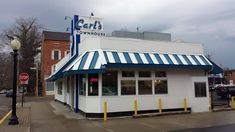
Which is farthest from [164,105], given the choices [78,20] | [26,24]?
[26,24]

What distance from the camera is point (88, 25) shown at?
2061 centimetres

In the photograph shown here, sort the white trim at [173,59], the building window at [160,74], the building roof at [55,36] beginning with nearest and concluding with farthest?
1. the white trim at [173,59]
2. the building window at [160,74]
3. the building roof at [55,36]

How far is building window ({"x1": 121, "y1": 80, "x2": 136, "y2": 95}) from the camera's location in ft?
57.6

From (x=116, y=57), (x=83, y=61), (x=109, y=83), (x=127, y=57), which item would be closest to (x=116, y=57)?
(x=116, y=57)

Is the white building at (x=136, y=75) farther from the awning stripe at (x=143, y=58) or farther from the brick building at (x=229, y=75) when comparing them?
the brick building at (x=229, y=75)

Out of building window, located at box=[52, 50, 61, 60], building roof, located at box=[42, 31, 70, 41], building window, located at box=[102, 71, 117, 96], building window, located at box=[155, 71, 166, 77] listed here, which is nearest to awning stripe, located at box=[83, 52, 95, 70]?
building window, located at box=[102, 71, 117, 96]

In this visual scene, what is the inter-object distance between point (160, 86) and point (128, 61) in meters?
3.19

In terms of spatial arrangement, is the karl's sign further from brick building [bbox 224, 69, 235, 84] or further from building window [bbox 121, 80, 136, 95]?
brick building [bbox 224, 69, 235, 84]

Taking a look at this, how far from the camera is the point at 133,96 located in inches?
696

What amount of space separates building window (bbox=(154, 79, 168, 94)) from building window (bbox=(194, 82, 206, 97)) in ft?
7.33

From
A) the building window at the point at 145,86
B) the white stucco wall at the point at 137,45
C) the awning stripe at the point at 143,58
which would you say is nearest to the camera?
the awning stripe at the point at 143,58

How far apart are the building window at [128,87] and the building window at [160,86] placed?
5.35 ft

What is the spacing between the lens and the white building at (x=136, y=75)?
55.2 feet

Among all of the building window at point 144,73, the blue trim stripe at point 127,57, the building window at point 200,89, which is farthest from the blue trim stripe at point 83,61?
the building window at point 200,89
